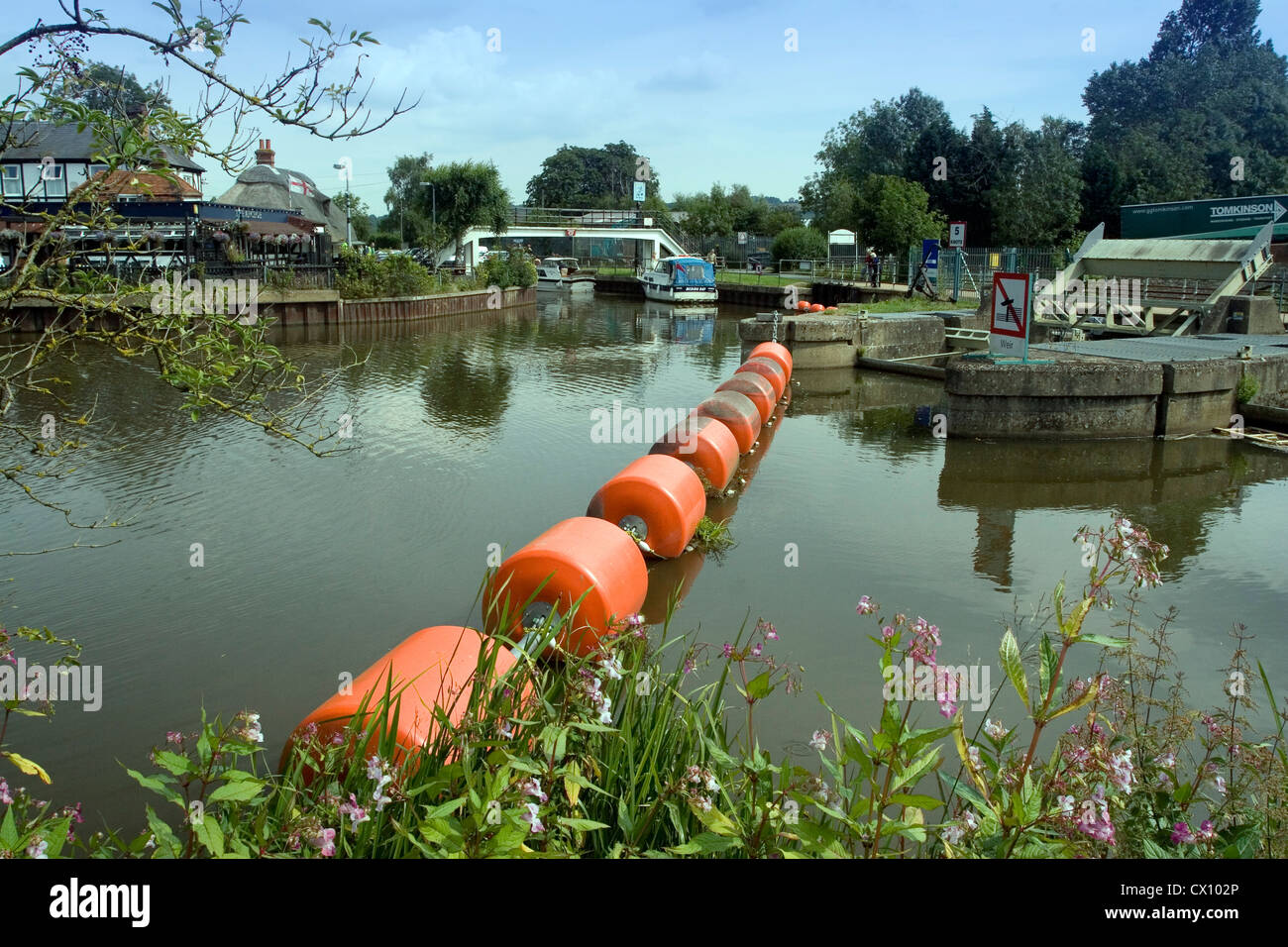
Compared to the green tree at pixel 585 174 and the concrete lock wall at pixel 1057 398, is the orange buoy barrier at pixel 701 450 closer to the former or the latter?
the concrete lock wall at pixel 1057 398

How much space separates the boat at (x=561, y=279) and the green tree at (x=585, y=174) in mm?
56281

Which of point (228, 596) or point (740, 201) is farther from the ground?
point (740, 201)

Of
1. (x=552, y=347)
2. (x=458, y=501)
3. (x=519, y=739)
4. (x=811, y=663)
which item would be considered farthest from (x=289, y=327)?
(x=519, y=739)

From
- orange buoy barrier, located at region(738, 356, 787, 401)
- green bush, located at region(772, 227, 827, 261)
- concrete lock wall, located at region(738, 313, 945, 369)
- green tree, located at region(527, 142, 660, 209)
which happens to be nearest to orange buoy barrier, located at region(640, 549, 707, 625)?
orange buoy barrier, located at region(738, 356, 787, 401)

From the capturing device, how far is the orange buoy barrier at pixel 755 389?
14.7 metres

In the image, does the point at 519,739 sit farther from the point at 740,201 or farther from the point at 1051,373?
the point at 740,201

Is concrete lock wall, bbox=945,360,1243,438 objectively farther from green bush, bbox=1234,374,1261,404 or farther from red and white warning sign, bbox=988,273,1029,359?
green bush, bbox=1234,374,1261,404

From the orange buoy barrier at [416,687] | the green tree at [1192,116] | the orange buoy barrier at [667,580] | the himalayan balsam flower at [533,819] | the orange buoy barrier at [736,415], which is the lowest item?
the orange buoy barrier at [667,580]

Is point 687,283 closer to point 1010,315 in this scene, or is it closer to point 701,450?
point 1010,315

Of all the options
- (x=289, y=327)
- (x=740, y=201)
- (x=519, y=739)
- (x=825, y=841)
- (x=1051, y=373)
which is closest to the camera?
(x=825, y=841)

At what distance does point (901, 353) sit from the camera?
2470cm

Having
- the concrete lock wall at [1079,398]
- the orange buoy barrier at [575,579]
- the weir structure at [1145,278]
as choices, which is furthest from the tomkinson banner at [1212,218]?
the orange buoy barrier at [575,579]

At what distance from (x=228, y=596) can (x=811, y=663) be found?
4.77m

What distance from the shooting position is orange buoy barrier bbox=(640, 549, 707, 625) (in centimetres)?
835
